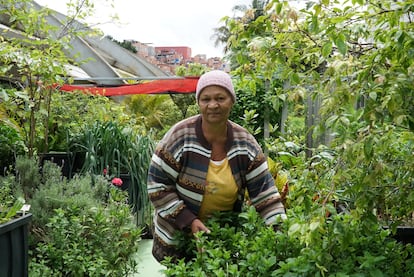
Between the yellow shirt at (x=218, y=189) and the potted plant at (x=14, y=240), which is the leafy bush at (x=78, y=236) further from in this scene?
the yellow shirt at (x=218, y=189)

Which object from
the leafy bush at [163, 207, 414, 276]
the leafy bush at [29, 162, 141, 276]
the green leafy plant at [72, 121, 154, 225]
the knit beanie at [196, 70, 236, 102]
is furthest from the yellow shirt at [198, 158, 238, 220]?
the green leafy plant at [72, 121, 154, 225]

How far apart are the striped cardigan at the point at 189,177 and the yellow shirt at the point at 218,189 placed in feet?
0.09

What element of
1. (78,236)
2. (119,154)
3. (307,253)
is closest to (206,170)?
(307,253)

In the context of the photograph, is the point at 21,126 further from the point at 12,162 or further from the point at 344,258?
the point at 344,258

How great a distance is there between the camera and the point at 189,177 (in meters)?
2.17

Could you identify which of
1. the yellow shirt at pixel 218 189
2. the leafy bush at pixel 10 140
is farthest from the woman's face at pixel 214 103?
the leafy bush at pixel 10 140

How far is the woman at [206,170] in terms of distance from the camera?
216 centimetres

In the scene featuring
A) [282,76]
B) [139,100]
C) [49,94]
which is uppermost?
[282,76]

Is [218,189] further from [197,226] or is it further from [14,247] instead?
[14,247]

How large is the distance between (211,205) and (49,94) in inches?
95.6

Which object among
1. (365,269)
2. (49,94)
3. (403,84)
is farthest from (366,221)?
(49,94)

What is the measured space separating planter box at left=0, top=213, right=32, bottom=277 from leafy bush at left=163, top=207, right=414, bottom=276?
960mm

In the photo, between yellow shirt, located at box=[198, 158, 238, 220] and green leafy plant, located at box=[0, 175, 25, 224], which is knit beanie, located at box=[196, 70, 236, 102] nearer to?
yellow shirt, located at box=[198, 158, 238, 220]

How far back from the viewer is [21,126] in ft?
15.3
